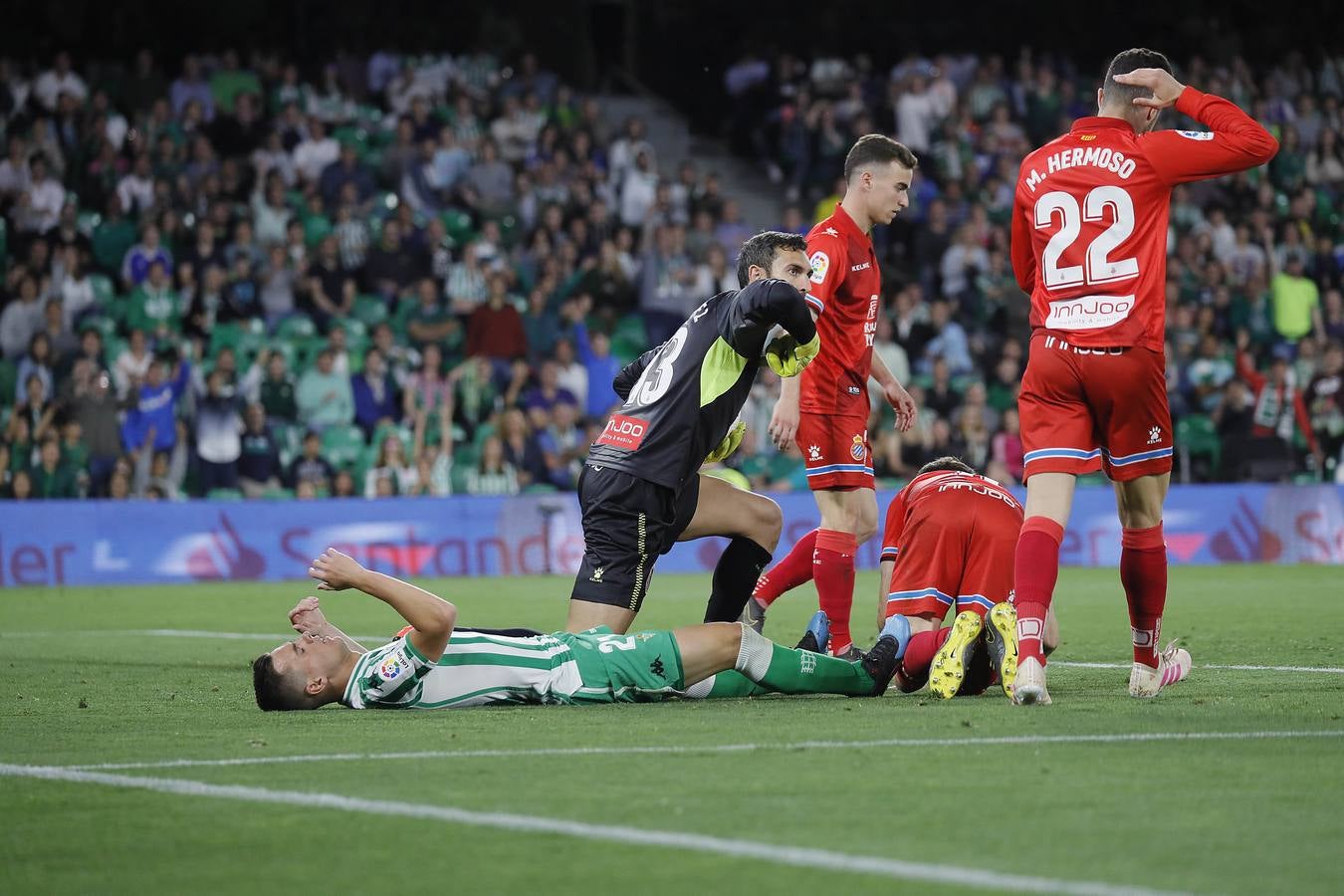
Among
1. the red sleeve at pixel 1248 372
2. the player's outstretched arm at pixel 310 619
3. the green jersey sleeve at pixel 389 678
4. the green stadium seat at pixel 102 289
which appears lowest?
the green jersey sleeve at pixel 389 678

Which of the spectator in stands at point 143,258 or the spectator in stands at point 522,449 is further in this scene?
the spectator in stands at point 143,258

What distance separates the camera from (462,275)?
21.6 meters

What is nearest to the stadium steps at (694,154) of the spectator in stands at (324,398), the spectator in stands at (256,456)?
the spectator in stands at (324,398)

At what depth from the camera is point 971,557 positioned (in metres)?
8.19

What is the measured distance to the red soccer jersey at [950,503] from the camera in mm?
8211

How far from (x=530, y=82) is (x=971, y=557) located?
17.5m

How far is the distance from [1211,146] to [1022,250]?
903mm

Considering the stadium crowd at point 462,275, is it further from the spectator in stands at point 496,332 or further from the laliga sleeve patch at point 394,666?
the laliga sleeve patch at point 394,666

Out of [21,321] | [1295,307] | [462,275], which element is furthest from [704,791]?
[1295,307]

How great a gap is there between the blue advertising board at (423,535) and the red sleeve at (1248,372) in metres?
1.85

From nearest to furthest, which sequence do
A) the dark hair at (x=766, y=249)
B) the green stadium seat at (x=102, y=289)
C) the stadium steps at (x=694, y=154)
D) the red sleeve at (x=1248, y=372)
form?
the dark hair at (x=766, y=249)
the green stadium seat at (x=102, y=289)
the red sleeve at (x=1248, y=372)
the stadium steps at (x=694, y=154)

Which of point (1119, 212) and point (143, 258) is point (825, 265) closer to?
point (1119, 212)

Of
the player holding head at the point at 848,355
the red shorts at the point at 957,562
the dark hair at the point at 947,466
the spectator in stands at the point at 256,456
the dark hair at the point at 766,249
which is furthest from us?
the spectator in stands at the point at 256,456

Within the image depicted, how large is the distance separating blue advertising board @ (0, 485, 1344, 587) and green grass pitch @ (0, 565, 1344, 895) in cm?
986
